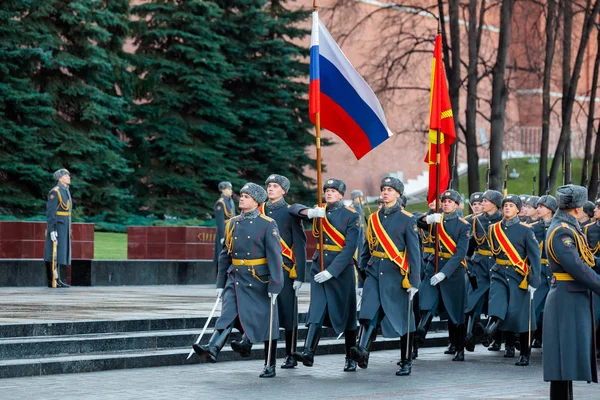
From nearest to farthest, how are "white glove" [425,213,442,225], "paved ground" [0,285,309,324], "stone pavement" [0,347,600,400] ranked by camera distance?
1. "stone pavement" [0,347,600,400]
2. "white glove" [425,213,442,225]
3. "paved ground" [0,285,309,324]

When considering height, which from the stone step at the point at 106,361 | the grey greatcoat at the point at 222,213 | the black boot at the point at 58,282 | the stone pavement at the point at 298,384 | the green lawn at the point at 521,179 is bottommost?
the stone pavement at the point at 298,384

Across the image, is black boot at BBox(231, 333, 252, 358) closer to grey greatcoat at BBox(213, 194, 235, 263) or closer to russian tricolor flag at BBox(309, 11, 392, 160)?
russian tricolor flag at BBox(309, 11, 392, 160)

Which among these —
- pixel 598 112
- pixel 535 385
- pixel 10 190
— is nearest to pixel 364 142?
pixel 535 385

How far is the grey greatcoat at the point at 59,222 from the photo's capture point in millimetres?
18828

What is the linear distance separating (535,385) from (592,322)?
2086 millimetres

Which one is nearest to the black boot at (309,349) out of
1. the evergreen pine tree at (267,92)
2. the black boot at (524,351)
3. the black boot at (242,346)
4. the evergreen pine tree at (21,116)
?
the black boot at (242,346)

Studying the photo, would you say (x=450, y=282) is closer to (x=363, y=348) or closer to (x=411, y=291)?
(x=411, y=291)

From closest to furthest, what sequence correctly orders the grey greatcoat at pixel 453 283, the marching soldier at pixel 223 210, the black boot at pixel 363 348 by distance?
the black boot at pixel 363 348 < the grey greatcoat at pixel 453 283 < the marching soldier at pixel 223 210

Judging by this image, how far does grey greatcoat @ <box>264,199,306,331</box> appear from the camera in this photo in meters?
11.3

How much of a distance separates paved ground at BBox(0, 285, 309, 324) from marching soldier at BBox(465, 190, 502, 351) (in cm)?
253

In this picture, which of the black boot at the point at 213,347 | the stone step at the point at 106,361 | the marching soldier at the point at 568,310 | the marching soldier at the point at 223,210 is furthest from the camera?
the marching soldier at the point at 223,210

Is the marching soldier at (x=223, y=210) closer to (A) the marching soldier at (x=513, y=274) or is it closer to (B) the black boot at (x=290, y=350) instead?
(A) the marching soldier at (x=513, y=274)

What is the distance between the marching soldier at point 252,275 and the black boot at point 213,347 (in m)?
0.01

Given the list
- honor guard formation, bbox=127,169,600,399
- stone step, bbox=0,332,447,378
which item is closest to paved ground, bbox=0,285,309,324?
stone step, bbox=0,332,447,378
